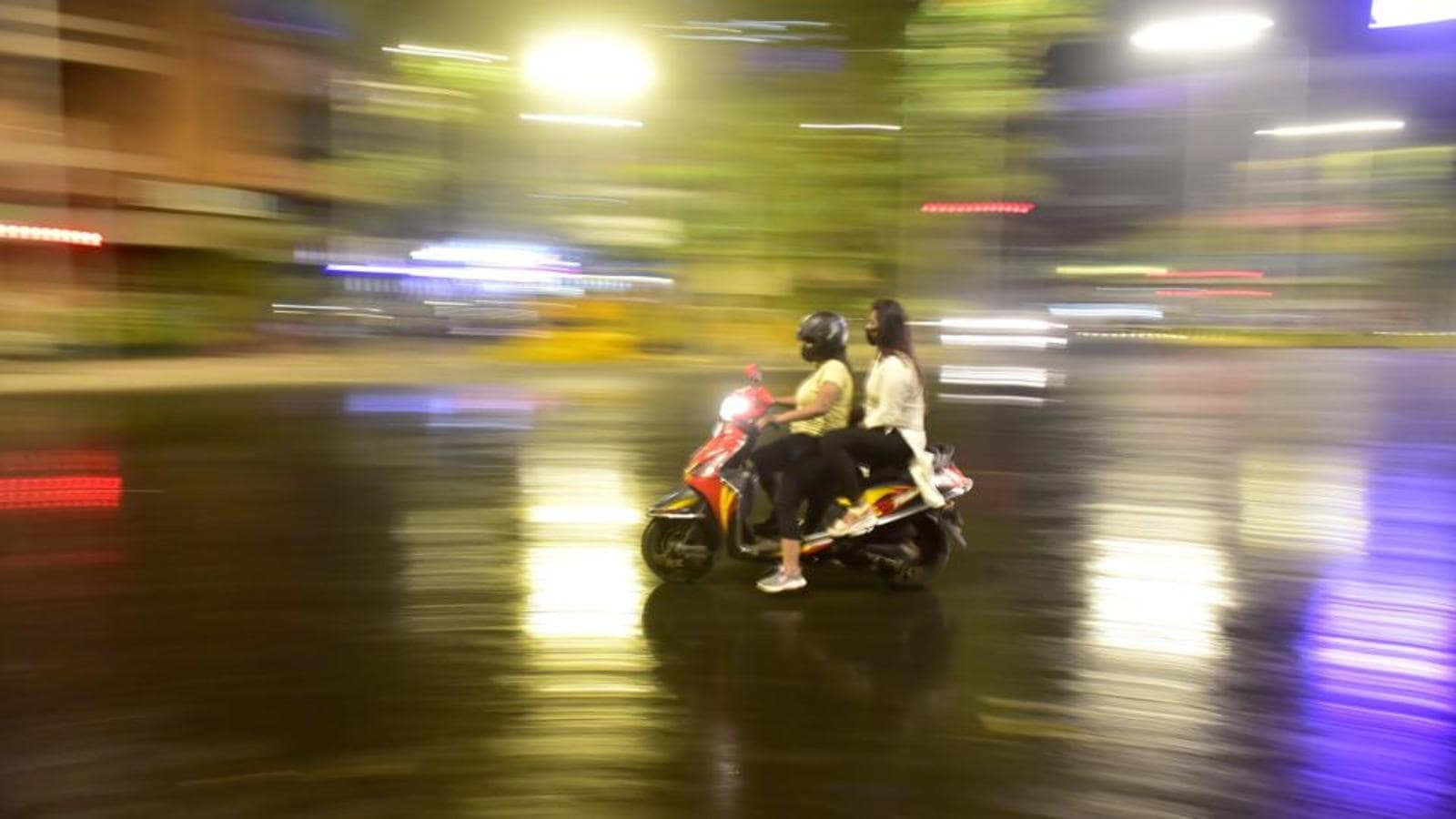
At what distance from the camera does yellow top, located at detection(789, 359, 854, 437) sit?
6.56m

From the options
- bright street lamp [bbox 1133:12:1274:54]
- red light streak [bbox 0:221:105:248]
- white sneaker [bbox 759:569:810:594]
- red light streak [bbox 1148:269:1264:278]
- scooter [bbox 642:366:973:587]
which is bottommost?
white sneaker [bbox 759:569:810:594]

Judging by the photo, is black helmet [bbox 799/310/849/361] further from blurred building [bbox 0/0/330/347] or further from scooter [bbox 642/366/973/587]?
blurred building [bbox 0/0/330/347]

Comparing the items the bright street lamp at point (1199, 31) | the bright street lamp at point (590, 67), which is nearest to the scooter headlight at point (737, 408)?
the bright street lamp at point (590, 67)

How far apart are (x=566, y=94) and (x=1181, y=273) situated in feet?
89.9

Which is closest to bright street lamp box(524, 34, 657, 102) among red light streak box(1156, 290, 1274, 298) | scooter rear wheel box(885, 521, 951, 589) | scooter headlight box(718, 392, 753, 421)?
scooter headlight box(718, 392, 753, 421)

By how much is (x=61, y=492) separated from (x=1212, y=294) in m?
40.1

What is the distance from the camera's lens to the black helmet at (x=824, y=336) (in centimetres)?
656

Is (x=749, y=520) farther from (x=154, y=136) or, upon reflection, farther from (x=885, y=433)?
(x=154, y=136)

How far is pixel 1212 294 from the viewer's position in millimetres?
42719

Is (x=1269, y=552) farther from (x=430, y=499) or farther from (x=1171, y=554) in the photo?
(x=430, y=499)

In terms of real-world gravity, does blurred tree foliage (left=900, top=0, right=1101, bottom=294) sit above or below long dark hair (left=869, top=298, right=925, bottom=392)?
above

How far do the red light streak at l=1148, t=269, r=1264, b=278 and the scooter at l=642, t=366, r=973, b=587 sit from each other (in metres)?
39.9

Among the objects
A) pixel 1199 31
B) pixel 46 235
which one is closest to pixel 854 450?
pixel 46 235

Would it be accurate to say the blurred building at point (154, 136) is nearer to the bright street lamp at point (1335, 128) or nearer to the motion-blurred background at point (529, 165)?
the motion-blurred background at point (529, 165)
